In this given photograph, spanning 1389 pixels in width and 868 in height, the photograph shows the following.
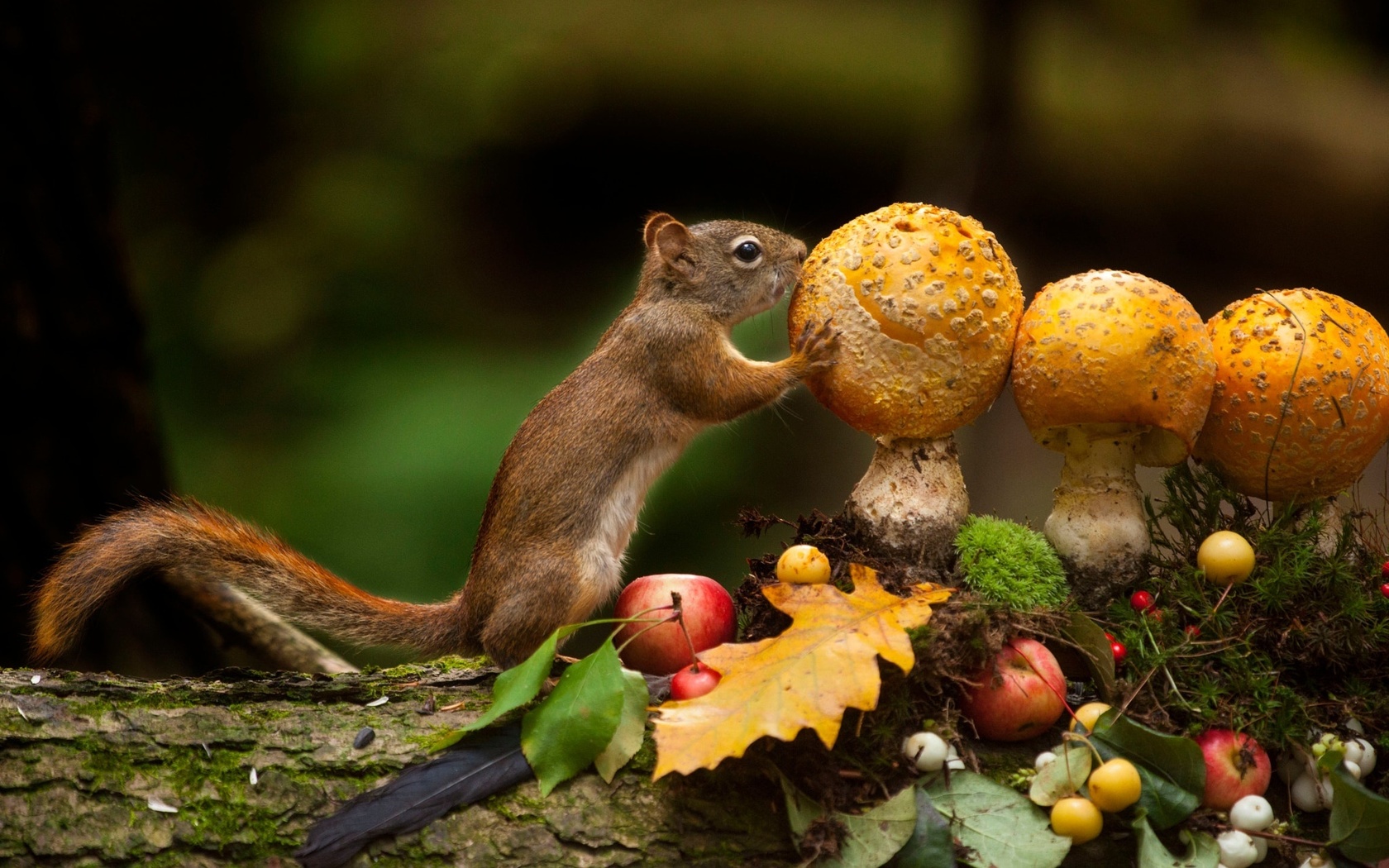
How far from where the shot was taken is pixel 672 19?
2965 millimetres

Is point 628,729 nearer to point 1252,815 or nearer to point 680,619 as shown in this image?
point 680,619

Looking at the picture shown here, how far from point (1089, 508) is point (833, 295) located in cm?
48

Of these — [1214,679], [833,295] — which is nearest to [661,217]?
[833,295]

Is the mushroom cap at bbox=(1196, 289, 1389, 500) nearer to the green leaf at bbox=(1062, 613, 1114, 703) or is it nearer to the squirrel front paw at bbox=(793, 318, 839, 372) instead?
the green leaf at bbox=(1062, 613, 1114, 703)

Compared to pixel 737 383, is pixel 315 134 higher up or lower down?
higher up

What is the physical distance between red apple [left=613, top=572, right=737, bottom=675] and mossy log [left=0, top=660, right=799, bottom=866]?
208mm

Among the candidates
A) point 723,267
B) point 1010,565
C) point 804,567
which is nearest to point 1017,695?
point 1010,565

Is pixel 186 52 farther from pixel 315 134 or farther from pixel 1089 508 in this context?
pixel 1089 508

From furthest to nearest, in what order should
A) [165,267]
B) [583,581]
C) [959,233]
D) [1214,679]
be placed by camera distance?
[165,267]
[583,581]
[959,233]
[1214,679]

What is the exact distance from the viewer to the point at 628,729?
128 centimetres

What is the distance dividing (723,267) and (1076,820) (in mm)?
1069

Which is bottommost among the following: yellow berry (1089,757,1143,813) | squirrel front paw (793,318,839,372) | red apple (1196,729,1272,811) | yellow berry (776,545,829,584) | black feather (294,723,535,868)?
red apple (1196,729,1272,811)

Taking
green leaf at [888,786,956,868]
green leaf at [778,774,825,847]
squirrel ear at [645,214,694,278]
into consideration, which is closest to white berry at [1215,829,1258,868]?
green leaf at [888,786,956,868]

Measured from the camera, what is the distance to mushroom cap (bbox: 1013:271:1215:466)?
1.37m
